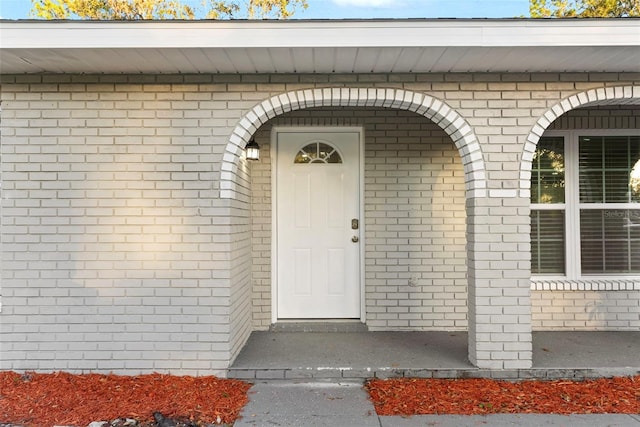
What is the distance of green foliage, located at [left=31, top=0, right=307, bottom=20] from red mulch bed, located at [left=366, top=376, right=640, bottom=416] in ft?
14.9

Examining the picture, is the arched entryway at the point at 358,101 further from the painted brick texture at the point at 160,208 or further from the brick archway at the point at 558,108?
the brick archway at the point at 558,108

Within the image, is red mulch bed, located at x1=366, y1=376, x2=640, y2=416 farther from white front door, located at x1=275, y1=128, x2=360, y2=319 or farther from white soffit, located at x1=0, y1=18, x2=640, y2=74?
white soffit, located at x1=0, y1=18, x2=640, y2=74

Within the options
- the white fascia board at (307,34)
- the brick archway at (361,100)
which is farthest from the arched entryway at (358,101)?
the white fascia board at (307,34)

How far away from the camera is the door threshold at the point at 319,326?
480 cm

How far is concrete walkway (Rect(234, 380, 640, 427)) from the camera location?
2984 millimetres

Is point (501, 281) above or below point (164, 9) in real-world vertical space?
below

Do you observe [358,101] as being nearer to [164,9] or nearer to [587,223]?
[587,223]

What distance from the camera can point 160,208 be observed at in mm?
3771

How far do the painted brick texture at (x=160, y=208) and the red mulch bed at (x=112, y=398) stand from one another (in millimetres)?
143

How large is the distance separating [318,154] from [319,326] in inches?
77.8

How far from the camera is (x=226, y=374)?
145 inches

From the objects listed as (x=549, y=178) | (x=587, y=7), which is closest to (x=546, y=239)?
(x=549, y=178)

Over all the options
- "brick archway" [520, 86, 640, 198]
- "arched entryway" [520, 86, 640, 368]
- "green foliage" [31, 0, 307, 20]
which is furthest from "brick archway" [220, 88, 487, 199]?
"green foliage" [31, 0, 307, 20]

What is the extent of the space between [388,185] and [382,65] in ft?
5.30
